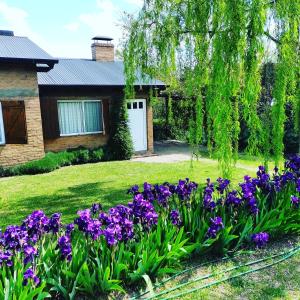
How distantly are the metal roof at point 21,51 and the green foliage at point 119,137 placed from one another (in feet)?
12.0

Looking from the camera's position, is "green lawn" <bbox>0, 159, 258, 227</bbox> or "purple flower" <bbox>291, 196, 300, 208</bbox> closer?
"purple flower" <bbox>291, 196, 300, 208</bbox>

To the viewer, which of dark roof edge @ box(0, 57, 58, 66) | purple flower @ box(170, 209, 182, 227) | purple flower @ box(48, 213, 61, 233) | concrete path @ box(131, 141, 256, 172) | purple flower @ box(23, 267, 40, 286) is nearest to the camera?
purple flower @ box(23, 267, 40, 286)

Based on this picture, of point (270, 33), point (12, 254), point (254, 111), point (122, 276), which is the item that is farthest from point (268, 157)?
point (12, 254)

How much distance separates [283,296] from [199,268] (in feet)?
2.95

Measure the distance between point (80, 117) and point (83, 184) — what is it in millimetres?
5080

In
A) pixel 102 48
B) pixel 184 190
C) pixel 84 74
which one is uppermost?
pixel 102 48

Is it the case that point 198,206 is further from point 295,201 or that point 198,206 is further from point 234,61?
point 234,61

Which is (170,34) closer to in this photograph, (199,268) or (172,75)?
(172,75)

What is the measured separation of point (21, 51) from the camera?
36.4 feet

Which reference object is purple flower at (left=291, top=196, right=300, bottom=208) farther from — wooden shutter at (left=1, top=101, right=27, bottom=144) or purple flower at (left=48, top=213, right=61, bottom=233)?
wooden shutter at (left=1, top=101, right=27, bottom=144)

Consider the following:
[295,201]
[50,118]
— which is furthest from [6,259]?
[50,118]

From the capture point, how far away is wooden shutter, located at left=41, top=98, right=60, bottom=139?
12.4 meters

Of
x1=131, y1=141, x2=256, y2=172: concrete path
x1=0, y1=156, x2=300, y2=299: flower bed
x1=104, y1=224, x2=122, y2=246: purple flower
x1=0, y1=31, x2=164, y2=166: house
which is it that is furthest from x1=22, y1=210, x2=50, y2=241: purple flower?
x1=131, y1=141, x2=256, y2=172: concrete path

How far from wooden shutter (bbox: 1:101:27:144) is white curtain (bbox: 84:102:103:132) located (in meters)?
3.12
